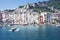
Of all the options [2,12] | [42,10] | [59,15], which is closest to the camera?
[2,12]

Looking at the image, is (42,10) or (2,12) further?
(42,10)

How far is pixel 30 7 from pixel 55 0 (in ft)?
14.8

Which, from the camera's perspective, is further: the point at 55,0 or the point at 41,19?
the point at 55,0

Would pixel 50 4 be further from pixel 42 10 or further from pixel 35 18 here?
pixel 35 18

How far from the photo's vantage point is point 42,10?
39.7 meters

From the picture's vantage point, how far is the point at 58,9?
1576 inches

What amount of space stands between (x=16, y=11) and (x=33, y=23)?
3578mm

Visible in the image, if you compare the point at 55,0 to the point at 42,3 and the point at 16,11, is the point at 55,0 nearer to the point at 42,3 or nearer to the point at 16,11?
the point at 42,3

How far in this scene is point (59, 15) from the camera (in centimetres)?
3731

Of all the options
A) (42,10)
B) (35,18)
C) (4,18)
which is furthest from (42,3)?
(4,18)

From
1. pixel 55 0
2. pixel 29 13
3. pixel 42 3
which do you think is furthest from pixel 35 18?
pixel 55 0

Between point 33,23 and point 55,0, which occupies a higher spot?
point 55,0

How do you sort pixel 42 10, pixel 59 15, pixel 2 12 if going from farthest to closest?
pixel 42 10 < pixel 59 15 < pixel 2 12

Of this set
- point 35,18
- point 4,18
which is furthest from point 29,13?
point 4,18
